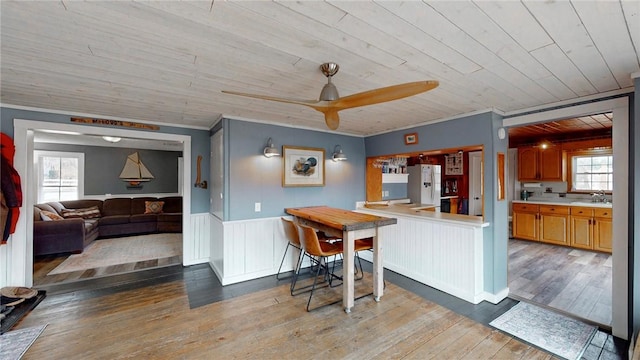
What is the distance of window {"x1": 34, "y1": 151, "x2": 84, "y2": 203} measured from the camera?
20.4ft

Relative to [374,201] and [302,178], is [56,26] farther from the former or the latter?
[374,201]

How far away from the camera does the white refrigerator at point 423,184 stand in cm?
549

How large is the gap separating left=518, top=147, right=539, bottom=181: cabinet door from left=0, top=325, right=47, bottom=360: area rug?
8.01m

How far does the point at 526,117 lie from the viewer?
2.86 meters

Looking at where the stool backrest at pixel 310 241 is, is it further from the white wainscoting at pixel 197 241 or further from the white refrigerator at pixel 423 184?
the white refrigerator at pixel 423 184

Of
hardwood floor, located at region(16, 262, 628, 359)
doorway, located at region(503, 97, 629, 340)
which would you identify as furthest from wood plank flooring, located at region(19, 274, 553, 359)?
doorway, located at region(503, 97, 629, 340)

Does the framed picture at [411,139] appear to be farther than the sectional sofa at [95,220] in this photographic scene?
No

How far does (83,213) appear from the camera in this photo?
577cm

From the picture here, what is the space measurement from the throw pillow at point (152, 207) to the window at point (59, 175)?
1.69 meters

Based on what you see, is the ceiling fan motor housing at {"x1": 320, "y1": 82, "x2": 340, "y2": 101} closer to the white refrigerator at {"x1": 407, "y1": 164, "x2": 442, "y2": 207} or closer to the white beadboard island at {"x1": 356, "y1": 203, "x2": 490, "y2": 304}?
the white beadboard island at {"x1": 356, "y1": 203, "x2": 490, "y2": 304}

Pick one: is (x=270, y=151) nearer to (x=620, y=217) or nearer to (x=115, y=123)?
(x=115, y=123)

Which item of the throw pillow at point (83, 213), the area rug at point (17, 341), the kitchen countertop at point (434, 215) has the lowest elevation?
the area rug at point (17, 341)

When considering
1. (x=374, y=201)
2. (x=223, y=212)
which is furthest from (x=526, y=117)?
(x=223, y=212)

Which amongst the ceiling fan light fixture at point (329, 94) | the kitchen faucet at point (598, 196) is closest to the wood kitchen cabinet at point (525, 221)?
the kitchen faucet at point (598, 196)
